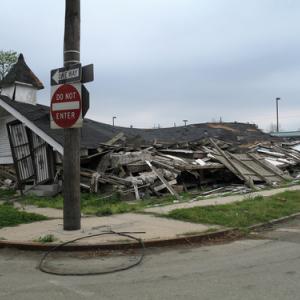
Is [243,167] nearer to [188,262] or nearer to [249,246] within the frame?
[249,246]

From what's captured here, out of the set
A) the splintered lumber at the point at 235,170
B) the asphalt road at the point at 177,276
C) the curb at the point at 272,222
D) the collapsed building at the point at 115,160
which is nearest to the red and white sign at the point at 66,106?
the asphalt road at the point at 177,276

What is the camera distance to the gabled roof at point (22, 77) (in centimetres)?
2205

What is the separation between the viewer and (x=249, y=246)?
9.01 meters

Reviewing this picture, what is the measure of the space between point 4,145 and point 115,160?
7.34 metres

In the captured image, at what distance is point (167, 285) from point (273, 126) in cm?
11277

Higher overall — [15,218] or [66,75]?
[66,75]

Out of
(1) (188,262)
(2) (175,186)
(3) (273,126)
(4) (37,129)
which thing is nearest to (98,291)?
(1) (188,262)

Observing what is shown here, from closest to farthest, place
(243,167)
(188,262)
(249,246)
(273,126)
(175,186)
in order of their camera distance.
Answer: (188,262) → (249,246) → (175,186) → (243,167) → (273,126)

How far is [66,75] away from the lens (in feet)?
33.3

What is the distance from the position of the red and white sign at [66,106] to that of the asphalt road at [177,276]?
2788mm

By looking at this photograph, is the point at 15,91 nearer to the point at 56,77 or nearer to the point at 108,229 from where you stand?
the point at 56,77

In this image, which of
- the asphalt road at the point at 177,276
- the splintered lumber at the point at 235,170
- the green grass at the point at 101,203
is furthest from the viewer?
the splintered lumber at the point at 235,170

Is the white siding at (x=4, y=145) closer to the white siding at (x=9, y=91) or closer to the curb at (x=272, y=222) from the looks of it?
the white siding at (x=9, y=91)

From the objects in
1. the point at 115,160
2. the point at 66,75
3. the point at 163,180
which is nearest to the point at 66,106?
the point at 66,75
